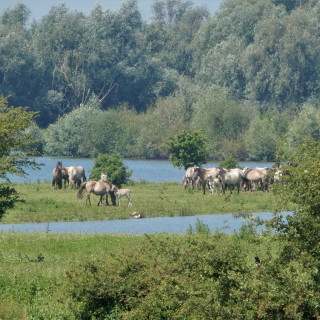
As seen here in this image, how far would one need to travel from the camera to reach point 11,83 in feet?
324

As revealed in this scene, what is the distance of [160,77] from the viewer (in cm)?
10844

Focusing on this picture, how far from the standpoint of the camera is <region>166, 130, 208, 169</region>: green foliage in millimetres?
51375

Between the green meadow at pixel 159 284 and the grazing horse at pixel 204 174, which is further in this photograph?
the grazing horse at pixel 204 174

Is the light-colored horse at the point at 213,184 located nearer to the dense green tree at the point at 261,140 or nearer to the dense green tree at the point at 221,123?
the dense green tree at the point at 261,140

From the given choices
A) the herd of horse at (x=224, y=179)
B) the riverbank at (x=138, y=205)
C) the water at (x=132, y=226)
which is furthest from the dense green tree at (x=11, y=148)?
the herd of horse at (x=224, y=179)

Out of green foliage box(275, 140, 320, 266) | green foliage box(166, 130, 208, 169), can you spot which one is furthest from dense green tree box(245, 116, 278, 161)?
green foliage box(275, 140, 320, 266)

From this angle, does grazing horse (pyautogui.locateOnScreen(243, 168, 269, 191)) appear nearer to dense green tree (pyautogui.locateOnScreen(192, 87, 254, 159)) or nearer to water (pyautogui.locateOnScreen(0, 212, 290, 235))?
water (pyautogui.locateOnScreen(0, 212, 290, 235))

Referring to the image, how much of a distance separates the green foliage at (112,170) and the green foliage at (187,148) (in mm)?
9723

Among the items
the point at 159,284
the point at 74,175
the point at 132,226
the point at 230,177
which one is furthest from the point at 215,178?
the point at 159,284

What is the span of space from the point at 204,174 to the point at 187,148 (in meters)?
10.1

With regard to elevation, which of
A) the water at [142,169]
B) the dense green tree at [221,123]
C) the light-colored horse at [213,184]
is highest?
the light-colored horse at [213,184]

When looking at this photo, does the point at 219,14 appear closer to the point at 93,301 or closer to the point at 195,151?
the point at 195,151

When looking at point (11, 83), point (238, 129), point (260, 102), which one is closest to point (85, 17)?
point (11, 83)

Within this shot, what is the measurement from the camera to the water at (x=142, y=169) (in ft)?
189
